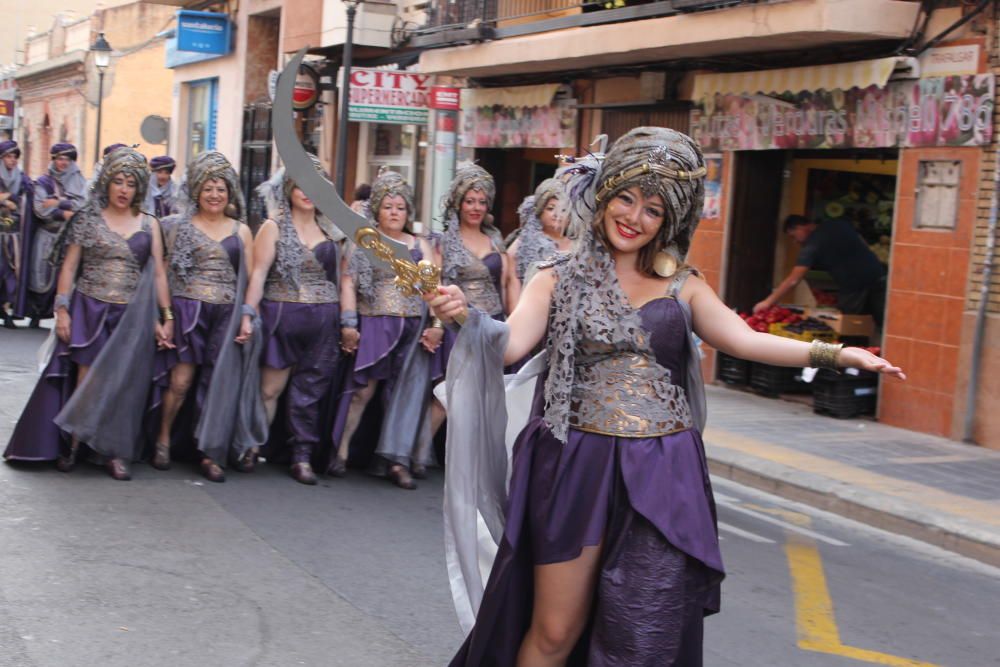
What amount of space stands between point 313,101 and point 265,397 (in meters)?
14.9

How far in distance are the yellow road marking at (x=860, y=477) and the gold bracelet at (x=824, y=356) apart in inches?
187

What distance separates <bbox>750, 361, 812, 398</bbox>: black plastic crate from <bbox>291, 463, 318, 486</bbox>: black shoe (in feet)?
20.3

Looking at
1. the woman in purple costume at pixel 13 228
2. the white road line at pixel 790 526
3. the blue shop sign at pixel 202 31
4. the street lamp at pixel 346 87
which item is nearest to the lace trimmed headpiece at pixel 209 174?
the white road line at pixel 790 526

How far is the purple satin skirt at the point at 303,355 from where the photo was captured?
8.14 metres

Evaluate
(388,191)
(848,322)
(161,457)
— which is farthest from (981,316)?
(161,457)

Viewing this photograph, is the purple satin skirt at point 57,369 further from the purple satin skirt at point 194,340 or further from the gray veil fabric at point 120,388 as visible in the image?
the purple satin skirt at point 194,340

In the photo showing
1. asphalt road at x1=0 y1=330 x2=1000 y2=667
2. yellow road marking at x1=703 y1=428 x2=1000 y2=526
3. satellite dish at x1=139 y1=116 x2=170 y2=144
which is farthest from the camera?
satellite dish at x1=139 y1=116 x2=170 y2=144

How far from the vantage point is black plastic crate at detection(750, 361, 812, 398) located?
13289mm

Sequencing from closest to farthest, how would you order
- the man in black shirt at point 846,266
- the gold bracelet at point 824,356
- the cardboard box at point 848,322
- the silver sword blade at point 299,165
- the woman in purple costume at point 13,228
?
1. the silver sword blade at point 299,165
2. the gold bracelet at point 824,356
3. the man in black shirt at point 846,266
4. the cardboard box at point 848,322
5. the woman in purple costume at point 13,228

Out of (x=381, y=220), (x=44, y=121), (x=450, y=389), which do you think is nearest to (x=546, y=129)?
(x=381, y=220)

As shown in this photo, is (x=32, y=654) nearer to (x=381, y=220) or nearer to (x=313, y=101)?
(x=381, y=220)

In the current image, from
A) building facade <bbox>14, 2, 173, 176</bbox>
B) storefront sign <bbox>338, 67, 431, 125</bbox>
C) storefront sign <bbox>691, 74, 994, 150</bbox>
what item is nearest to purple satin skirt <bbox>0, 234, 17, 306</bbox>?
storefront sign <bbox>338, 67, 431, 125</bbox>

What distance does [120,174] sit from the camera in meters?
7.76

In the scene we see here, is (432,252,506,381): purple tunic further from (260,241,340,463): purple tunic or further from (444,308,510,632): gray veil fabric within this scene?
(444,308,510,632): gray veil fabric
